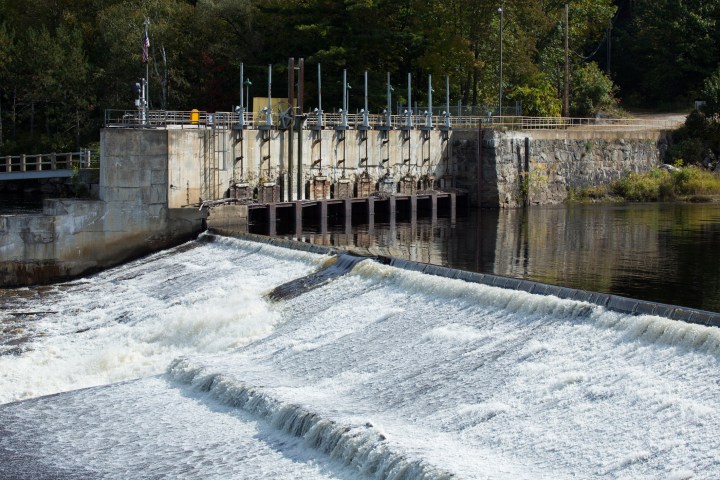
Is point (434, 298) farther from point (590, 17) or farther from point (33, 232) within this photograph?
point (590, 17)

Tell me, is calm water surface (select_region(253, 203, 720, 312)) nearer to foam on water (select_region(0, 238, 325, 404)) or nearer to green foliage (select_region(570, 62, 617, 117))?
foam on water (select_region(0, 238, 325, 404))

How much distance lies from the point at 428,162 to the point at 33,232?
25.6 m

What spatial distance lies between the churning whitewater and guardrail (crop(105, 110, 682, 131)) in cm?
1610

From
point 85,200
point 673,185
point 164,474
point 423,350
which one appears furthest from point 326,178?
point 164,474

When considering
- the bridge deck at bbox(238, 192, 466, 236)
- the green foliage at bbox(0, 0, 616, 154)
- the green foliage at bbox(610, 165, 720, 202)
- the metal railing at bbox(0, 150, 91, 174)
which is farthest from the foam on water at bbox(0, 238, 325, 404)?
the green foliage at bbox(0, 0, 616, 154)

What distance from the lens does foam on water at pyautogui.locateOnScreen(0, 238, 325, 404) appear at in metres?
29.5

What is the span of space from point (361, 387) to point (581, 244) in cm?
2212

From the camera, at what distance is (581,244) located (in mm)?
44375

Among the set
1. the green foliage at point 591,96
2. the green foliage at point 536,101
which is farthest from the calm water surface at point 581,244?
the green foliage at point 591,96

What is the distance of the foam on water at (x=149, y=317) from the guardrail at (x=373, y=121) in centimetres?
934

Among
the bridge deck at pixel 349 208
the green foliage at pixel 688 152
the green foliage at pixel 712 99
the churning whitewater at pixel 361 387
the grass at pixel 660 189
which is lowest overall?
the churning whitewater at pixel 361 387

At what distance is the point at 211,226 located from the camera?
44500 mm

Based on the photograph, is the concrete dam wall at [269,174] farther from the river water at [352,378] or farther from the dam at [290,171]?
the river water at [352,378]

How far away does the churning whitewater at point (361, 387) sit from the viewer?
63.4ft
